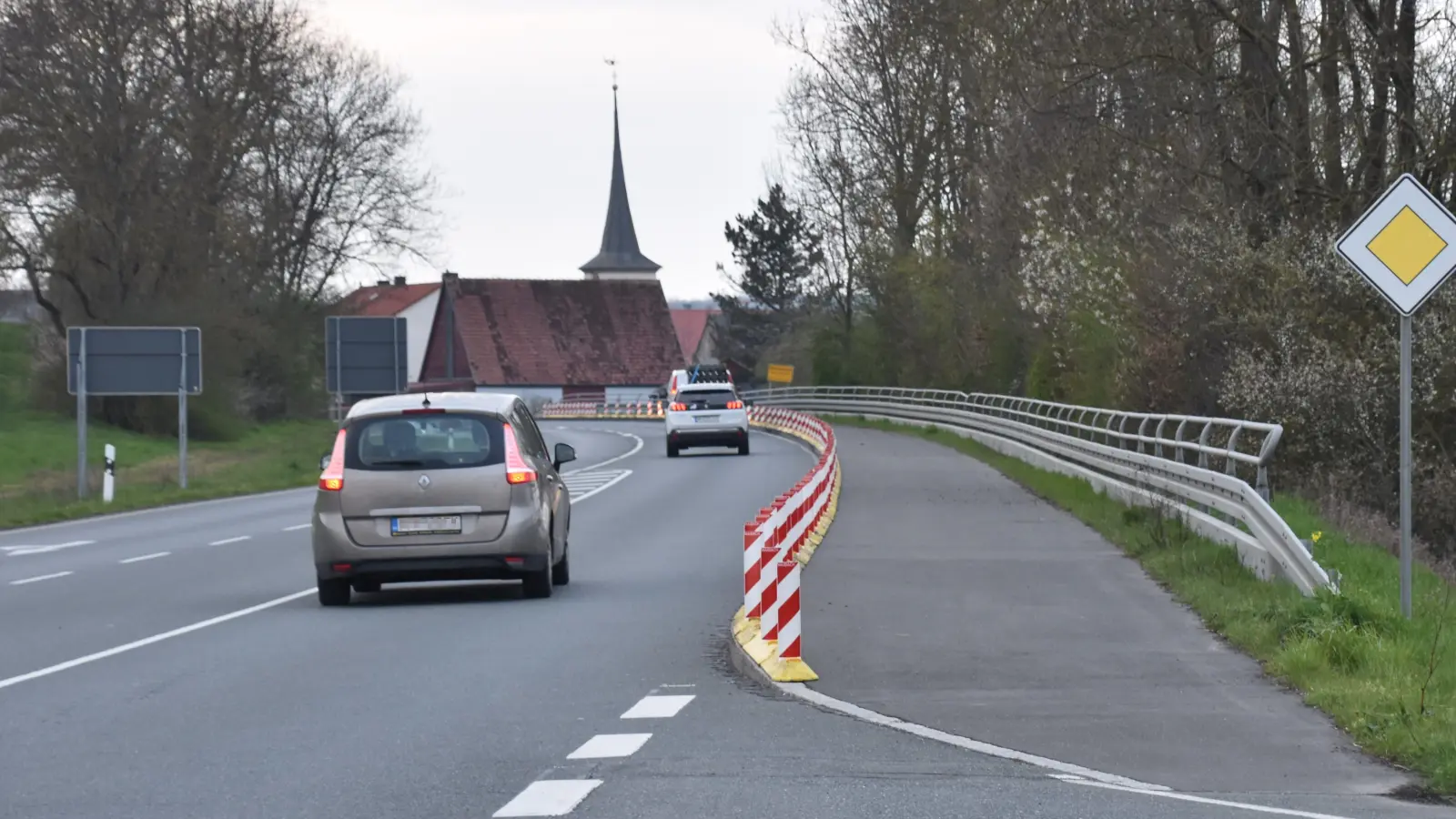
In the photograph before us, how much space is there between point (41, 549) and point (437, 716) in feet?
53.9

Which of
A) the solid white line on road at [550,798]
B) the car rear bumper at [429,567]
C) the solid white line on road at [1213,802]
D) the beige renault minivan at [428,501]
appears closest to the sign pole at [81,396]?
the beige renault minivan at [428,501]

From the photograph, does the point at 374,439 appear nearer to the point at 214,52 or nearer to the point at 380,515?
the point at 380,515

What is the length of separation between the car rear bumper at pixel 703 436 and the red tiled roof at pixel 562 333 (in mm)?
72410

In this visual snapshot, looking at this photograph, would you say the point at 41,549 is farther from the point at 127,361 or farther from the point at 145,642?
the point at 127,361

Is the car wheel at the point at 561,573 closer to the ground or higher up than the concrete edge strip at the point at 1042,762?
closer to the ground

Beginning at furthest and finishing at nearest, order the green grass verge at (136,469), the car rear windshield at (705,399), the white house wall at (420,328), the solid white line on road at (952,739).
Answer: the white house wall at (420,328) < the car rear windshield at (705,399) < the green grass verge at (136,469) < the solid white line on road at (952,739)

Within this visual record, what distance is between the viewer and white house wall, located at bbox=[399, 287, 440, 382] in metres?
134

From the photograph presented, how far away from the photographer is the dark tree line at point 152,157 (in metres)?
48.6

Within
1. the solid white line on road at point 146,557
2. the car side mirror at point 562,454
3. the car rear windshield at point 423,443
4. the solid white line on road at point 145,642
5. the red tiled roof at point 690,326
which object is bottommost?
the solid white line on road at point 146,557

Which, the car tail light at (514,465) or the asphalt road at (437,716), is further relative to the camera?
the car tail light at (514,465)

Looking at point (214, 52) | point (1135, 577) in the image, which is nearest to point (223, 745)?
point (1135, 577)

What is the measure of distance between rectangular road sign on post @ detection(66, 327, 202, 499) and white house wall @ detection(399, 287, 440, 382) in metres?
93.2

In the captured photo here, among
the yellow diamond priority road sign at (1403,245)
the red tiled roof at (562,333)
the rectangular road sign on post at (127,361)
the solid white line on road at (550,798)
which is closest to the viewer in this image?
the solid white line on road at (550,798)

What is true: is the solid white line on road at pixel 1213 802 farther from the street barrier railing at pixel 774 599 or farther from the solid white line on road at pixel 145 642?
the solid white line on road at pixel 145 642
